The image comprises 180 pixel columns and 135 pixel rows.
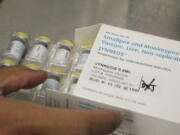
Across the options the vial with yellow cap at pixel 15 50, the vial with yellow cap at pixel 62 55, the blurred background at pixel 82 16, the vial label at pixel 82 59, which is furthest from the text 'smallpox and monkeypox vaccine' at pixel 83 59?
the blurred background at pixel 82 16

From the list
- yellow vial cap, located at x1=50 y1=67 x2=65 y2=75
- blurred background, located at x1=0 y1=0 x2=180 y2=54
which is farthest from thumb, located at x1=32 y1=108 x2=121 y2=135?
blurred background, located at x1=0 y1=0 x2=180 y2=54

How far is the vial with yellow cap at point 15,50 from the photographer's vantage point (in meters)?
0.75

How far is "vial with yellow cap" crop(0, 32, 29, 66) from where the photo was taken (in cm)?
75

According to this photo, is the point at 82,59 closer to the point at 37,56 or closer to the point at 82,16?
the point at 37,56

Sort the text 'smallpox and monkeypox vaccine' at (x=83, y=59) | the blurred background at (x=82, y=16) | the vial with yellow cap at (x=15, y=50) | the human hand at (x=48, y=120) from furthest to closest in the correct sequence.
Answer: the blurred background at (x=82, y=16) → the vial with yellow cap at (x=15, y=50) → the text 'smallpox and monkeypox vaccine' at (x=83, y=59) → the human hand at (x=48, y=120)

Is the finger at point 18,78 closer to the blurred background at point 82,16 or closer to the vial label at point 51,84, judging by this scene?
the vial label at point 51,84

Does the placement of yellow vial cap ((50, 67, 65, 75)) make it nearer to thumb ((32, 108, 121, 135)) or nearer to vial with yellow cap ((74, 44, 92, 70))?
vial with yellow cap ((74, 44, 92, 70))

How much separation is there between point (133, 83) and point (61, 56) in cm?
29

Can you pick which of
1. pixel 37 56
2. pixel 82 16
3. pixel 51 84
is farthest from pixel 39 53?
pixel 82 16

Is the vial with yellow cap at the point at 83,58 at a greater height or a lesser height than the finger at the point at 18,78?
greater

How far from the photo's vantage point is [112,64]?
572 mm

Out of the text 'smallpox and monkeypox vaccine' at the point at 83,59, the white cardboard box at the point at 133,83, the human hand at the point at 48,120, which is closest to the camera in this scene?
the human hand at the point at 48,120

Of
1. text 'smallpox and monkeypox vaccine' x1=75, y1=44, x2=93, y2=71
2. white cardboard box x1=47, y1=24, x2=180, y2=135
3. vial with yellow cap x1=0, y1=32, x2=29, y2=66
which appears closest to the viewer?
white cardboard box x1=47, y1=24, x2=180, y2=135

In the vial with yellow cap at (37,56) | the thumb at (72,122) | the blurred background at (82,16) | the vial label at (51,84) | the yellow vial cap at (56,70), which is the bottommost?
the thumb at (72,122)
